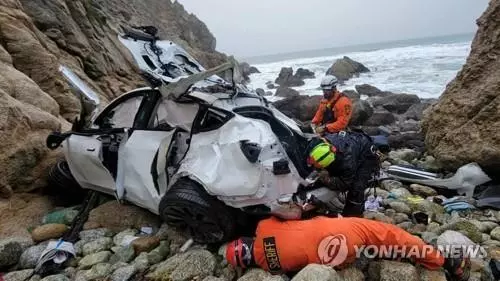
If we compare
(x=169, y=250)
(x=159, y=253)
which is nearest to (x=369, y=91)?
(x=169, y=250)

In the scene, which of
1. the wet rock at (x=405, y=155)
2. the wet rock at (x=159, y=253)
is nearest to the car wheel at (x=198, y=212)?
the wet rock at (x=159, y=253)

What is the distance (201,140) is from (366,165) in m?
1.74

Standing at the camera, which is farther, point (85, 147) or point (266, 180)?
point (85, 147)

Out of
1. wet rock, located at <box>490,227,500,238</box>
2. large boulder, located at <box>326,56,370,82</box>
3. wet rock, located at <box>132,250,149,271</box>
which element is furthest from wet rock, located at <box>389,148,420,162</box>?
large boulder, located at <box>326,56,370,82</box>

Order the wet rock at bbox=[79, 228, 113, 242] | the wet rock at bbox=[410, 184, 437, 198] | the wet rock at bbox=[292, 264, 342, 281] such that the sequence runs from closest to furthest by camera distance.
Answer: the wet rock at bbox=[292, 264, 342, 281], the wet rock at bbox=[79, 228, 113, 242], the wet rock at bbox=[410, 184, 437, 198]

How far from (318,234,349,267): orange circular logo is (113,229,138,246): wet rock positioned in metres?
2.21

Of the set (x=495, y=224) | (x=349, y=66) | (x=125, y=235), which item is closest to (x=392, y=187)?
(x=495, y=224)

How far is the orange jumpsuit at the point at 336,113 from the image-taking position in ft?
23.2

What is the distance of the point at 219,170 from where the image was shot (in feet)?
12.7

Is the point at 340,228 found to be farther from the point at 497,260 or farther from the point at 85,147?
the point at 85,147

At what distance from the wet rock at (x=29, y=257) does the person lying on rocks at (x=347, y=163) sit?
2862 millimetres

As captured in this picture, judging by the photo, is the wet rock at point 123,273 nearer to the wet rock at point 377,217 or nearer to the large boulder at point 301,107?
the wet rock at point 377,217

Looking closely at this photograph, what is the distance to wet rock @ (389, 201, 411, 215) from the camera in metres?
4.88

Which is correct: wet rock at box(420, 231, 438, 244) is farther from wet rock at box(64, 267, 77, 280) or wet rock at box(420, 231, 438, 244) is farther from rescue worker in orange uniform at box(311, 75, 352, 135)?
wet rock at box(64, 267, 77, 280)
